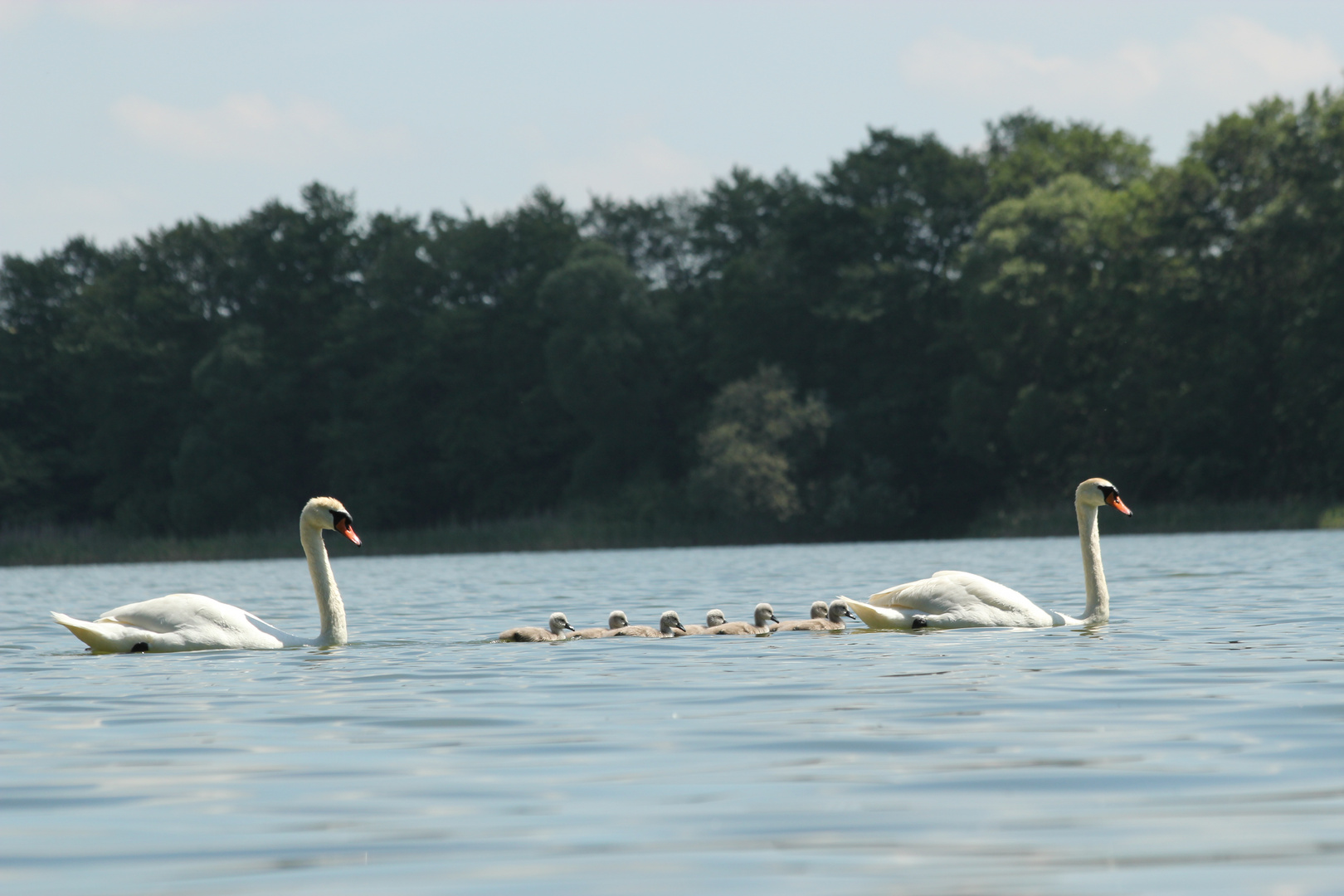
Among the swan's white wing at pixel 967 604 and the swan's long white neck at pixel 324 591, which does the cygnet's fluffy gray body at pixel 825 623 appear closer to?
the swan's white wing at pixel 967 604

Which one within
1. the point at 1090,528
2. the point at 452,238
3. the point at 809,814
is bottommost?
the point at 809,814

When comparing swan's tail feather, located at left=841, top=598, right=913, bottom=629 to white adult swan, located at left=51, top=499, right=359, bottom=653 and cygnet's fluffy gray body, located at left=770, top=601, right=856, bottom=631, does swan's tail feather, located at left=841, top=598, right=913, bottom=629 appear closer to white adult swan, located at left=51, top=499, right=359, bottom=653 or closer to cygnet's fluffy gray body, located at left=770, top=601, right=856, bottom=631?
cygnet's fluffy gray body, located at left=770, top=601, right=856, bottom=631

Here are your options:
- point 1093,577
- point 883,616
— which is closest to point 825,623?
point 883,616

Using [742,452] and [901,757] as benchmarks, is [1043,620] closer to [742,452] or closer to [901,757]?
[901,757]

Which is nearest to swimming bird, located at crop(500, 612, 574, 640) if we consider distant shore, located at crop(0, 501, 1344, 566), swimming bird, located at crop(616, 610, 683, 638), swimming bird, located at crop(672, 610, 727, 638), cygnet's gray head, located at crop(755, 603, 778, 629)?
swimming bird, located at crop(616, 610, 683, 638)

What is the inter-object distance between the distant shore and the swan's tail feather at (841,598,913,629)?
42.7m

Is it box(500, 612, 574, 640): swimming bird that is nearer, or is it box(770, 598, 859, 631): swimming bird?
box(500, 612, 574, 640): swimming bird

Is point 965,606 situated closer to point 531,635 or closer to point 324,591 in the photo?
point 531,635

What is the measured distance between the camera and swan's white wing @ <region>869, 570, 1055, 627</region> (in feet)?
50.0

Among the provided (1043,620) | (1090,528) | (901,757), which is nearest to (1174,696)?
(901,757)

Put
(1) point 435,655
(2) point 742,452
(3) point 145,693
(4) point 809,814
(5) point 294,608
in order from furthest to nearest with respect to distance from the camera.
→ (2) point 742,452 → (5) point 294,608 → (1) point 435,655 → (3) point 145,693 → (4) point 809,814

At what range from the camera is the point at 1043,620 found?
50.2 feet

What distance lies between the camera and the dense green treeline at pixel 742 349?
67.5m

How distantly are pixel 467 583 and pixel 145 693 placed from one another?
67.3ft
